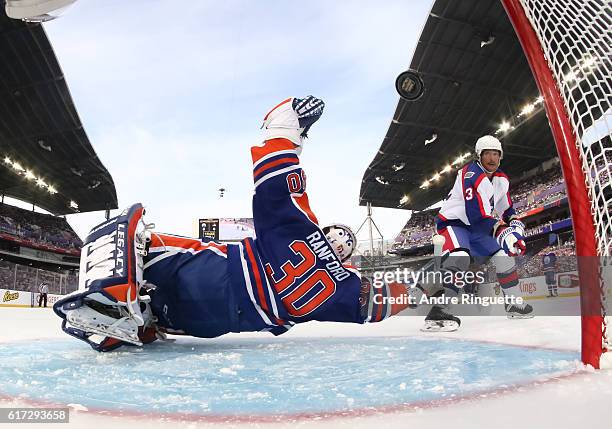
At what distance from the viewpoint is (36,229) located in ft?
81.9

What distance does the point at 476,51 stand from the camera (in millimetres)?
14148

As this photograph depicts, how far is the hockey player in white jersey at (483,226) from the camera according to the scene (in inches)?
109

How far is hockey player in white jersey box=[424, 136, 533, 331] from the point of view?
9.08ft

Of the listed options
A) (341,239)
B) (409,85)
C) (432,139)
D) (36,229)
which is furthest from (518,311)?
(36,229)

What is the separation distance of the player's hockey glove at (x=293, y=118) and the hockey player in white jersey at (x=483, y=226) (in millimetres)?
1484

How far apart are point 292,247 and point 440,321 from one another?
1.32 metres

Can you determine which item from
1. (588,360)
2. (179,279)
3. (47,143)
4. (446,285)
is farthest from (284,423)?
(47,143)

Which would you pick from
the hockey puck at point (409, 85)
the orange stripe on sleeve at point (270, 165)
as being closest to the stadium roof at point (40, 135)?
the hockey puck at point (409, 85)

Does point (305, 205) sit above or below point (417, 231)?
below

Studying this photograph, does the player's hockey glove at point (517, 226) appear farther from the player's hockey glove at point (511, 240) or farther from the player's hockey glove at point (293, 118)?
the player's hockey glove at point (293, 118)

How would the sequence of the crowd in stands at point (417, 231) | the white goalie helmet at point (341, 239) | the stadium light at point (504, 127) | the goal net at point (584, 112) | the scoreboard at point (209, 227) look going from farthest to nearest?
the crowd in stands at point (417, 231), the scoreboard at point (209, 227), the stadium light at point (504, 127), the white goalie helmet at point (341, 239), the goal net at point (584, 112)

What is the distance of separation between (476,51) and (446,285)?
540 inches
